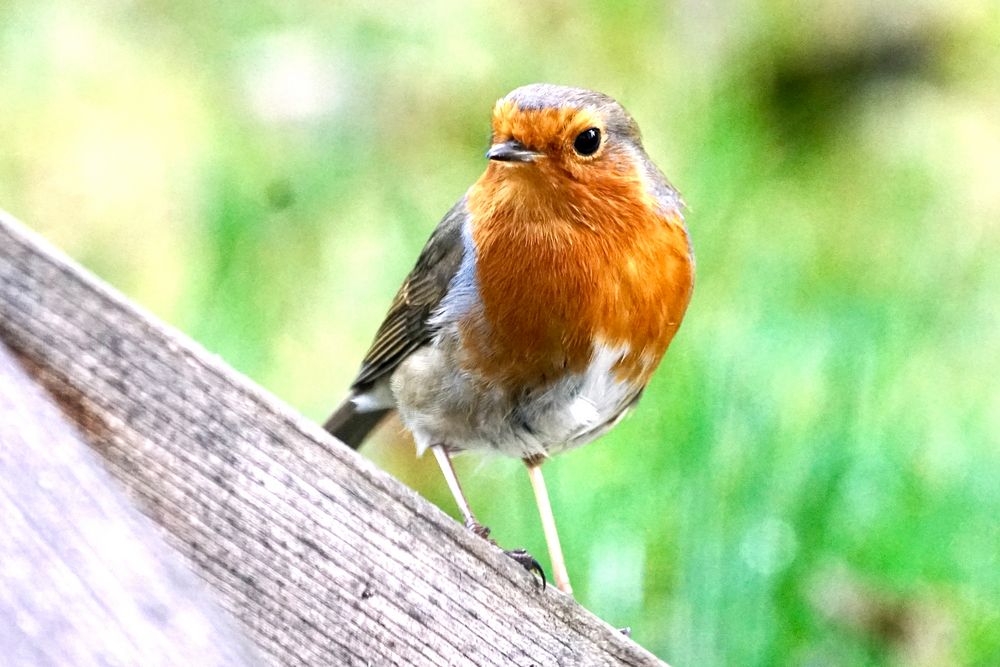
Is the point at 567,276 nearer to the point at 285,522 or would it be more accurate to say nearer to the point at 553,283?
the point at 553,283

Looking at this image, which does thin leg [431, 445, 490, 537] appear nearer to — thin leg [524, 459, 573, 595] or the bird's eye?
thin leg [524, 459, 573, 595]

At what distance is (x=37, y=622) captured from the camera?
1252 millimetres

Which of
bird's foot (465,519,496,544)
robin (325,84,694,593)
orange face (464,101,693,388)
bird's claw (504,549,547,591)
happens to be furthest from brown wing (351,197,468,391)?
bird's claw (504,549,547,591)

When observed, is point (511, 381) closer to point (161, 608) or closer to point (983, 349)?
point (161, 608)

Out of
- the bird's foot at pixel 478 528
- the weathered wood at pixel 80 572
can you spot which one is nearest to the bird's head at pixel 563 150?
the bird's foot at pixel 478 528

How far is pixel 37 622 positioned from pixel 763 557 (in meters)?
1.66

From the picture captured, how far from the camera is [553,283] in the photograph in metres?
2.24

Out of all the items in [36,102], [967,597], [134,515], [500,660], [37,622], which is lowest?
[37,622]

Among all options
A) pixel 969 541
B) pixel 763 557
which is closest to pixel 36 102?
pixel 763 557

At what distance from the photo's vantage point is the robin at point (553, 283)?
88.6 inches

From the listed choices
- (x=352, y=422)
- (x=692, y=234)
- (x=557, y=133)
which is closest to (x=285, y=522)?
Result: (x=557, y=133)

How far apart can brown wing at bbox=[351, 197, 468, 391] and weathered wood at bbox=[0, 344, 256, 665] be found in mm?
1072

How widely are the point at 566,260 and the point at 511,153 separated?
0.20m

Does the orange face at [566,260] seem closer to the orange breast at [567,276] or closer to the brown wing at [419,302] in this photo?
the orange breast at [567,276]
